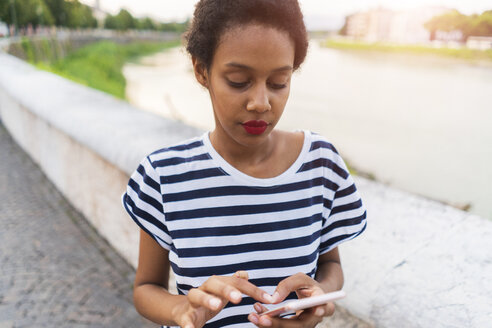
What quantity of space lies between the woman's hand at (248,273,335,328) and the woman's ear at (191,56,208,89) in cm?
62

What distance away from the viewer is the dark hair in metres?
0.99

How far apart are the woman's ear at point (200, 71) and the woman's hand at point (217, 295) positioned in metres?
0.58

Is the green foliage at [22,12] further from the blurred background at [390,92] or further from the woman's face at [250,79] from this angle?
the woman's face at [250,79]

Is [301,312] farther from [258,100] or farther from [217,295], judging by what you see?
[258,100]

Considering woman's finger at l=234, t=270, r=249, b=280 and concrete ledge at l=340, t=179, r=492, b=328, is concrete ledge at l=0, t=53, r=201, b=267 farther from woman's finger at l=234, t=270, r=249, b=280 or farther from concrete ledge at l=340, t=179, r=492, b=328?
woman's finger at l=234, t=270, r=249, b=280

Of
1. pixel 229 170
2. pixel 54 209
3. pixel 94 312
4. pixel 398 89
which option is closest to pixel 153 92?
pixel 398 89

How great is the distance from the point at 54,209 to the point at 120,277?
1.30m

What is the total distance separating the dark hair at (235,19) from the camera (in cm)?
99

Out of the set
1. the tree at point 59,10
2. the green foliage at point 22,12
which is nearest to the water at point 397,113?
the green foliage at point 22,12

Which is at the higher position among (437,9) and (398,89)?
(437,9)

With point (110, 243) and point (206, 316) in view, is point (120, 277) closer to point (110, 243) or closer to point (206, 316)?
point (110, 243)

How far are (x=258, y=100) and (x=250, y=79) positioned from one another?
6cm

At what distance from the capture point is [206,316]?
38.2 inches

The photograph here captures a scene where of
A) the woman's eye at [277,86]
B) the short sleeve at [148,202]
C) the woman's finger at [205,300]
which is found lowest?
the woman's finger at [205,300]
